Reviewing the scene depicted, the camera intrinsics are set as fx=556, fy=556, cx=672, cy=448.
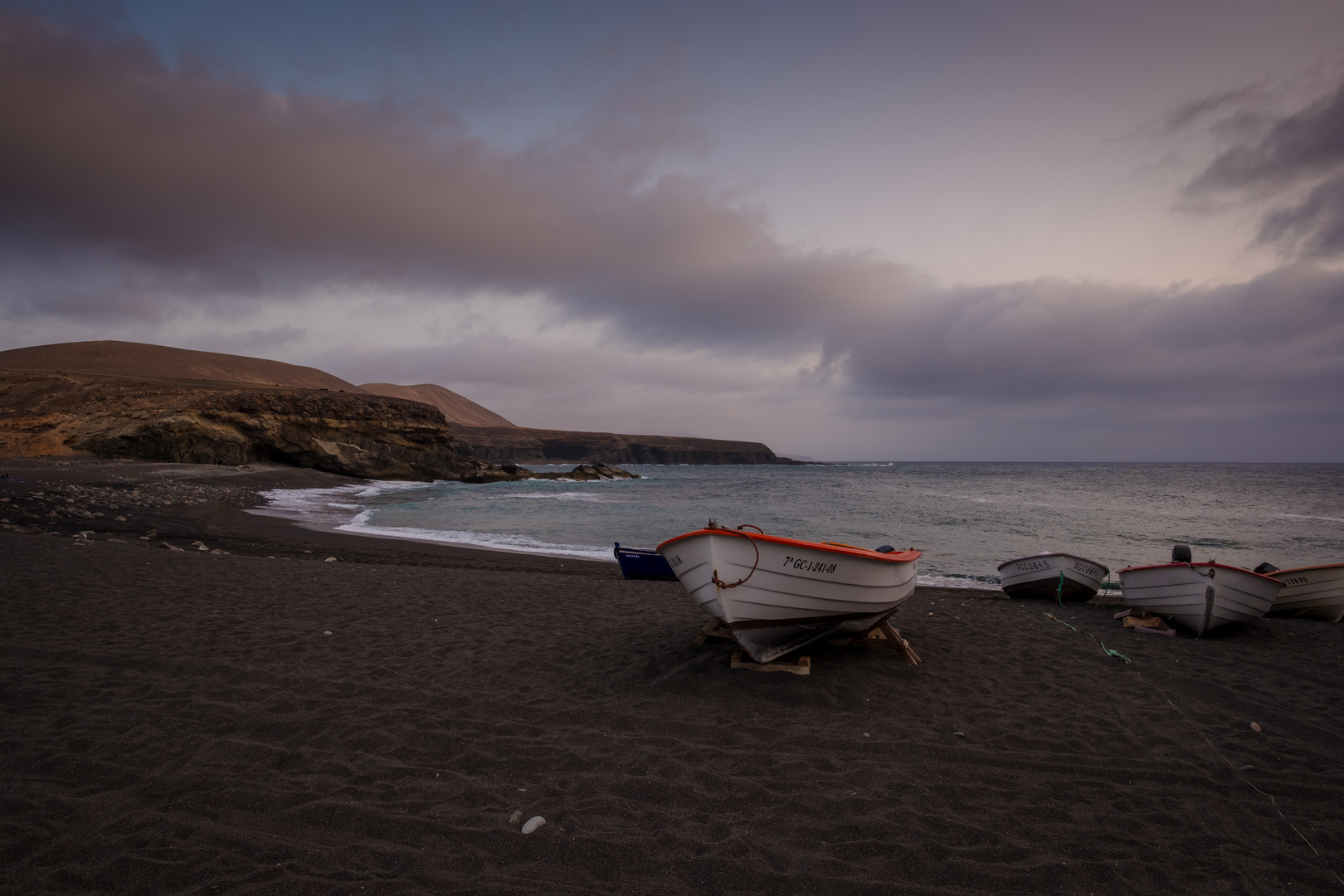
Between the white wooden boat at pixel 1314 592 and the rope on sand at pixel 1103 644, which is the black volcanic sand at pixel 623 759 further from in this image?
the white wooden boat at pixel 1314 592

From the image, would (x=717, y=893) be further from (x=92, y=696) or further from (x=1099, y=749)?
(x=92, y=696)

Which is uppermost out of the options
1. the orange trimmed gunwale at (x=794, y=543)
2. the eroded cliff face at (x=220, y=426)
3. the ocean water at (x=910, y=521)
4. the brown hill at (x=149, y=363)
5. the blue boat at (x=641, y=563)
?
the brown hill at (x=149, y=363)

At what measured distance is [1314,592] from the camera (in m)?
8.87

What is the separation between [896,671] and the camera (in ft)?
19.4

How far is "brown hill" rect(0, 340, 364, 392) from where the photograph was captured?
72206 mm

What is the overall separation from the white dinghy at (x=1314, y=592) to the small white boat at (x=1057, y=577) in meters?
2.18

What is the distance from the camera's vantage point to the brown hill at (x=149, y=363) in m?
72.2

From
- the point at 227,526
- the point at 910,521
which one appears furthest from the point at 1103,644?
the point at 227,526

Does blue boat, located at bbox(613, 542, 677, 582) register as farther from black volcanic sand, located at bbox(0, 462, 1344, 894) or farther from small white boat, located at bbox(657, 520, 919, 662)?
small white boat, located at bbox(657, 520, 919, 662)

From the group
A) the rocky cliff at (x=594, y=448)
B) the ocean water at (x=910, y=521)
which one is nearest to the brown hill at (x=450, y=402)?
the rocky cliff at (x=594, y=448)

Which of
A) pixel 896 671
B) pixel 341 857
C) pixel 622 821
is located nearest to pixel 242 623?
pixel 341 857

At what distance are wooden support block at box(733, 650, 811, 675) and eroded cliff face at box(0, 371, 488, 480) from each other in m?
47.8

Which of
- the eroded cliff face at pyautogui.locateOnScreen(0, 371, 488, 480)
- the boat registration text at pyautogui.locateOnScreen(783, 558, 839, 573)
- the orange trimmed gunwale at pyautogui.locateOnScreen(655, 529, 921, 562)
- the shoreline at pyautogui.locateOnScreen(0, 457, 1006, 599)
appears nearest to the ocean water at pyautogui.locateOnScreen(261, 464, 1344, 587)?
the shoreline at pyautogui.locateOnScreen(0, 457, 1006, 599)

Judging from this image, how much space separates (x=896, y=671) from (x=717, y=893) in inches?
155
